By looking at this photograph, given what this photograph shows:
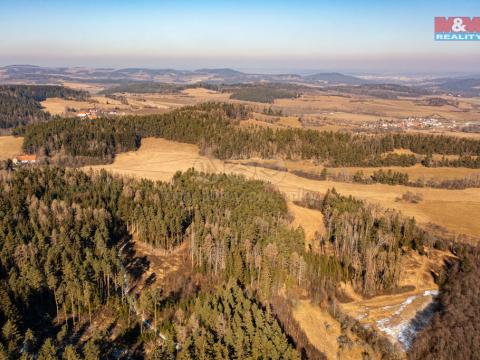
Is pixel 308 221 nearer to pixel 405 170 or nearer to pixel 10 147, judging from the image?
pixel 405 170

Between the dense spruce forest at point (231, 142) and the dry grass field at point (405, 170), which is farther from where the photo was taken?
the dense spruce forest at point (231, 142)

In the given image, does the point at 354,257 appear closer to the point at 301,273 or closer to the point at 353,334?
the point at 301,273

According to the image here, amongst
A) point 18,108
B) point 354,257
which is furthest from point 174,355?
point 18,108

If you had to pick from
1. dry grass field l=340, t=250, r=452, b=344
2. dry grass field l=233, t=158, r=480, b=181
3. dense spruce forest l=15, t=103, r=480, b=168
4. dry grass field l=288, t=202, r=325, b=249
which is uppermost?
dense spruce forest l=15, t=103, r=480, b=168

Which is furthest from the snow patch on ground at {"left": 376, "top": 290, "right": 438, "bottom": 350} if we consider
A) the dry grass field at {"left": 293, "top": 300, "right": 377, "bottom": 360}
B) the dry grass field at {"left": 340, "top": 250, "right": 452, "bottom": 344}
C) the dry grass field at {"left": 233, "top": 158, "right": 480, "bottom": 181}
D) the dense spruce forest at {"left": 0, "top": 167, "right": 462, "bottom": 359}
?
the dry grass field at {"left": 233, "top": 158, "right": 480, "bottom": 181}

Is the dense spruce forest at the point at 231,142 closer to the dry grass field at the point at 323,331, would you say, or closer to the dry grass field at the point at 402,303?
the dry grass field at the point at 402,303

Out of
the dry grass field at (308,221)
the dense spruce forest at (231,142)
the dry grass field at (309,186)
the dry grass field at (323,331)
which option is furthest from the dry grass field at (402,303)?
the dense spruce forest at (231,142)

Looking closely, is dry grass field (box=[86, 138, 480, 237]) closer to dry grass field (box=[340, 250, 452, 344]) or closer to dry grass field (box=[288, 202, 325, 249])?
dry grass field (box=[288, 202, 325, 249])
